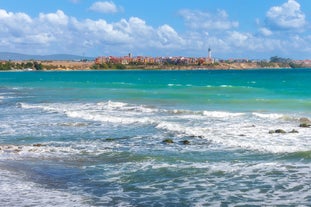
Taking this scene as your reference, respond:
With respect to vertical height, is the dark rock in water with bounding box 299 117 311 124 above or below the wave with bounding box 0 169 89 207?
above

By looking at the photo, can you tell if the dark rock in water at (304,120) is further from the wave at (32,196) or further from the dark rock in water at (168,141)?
the wave at (32,196)

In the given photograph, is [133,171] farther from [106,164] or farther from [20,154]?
[20,154]

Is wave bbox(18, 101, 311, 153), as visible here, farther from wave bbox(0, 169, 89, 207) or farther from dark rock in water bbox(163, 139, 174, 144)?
wave bbox(0, 169, 89, 207)

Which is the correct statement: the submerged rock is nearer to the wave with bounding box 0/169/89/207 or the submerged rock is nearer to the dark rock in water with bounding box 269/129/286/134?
the dark rock in water with bounding box 269/129/286/134

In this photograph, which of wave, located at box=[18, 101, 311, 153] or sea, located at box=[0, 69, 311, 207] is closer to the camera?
sea, located at box=[0, 69, 311, 207]

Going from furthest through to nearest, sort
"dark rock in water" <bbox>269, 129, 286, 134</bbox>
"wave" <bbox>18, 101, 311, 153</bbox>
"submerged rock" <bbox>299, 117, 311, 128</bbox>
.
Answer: "submerged rock" <bbox>299, 117, 311, 128</bbox> → "dark rock in water" <bbox>269, 129, 286, 134</bbox> → "wave" <bbox>18, 101, 311, 153</bbox>

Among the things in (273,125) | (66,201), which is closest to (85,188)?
(66,201)

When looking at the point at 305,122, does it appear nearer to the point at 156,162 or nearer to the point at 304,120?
the point at 304,120

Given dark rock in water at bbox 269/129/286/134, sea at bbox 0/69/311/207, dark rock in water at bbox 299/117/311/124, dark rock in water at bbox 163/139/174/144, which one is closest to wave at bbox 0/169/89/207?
sea at bbox 0/69/311/207

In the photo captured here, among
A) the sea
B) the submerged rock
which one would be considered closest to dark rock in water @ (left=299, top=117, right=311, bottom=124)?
the submerged rock

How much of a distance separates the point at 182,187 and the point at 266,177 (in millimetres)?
2552

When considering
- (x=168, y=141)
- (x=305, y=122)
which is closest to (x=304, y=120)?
(x=305, y=122)

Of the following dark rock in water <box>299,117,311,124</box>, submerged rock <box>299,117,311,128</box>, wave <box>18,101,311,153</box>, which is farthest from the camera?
dark rock in water <box>299,117,311,124</box>

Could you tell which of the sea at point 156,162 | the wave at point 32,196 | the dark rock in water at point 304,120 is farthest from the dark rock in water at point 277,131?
the wave at point 32,196
